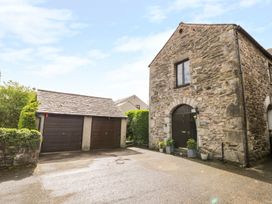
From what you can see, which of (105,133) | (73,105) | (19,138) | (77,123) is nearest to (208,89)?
(105,133)

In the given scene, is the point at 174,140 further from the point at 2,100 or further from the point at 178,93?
the point at 2,100

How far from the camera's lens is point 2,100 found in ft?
40.6

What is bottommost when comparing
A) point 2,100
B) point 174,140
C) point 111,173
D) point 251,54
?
point 111,173

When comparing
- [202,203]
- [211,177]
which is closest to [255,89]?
[211,177]

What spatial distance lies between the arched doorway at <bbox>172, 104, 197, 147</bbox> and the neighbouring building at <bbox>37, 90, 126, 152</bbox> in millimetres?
4382

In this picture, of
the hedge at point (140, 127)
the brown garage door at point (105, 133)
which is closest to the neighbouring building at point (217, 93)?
the hedge at point (140, 127)

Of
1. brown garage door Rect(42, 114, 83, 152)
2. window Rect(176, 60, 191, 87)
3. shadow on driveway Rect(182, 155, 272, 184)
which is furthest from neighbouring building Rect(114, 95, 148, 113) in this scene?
shadow on driveway Rect(182, 155, 272, 184)

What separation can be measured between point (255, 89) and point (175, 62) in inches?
183

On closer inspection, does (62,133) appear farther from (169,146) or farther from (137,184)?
(137,184)

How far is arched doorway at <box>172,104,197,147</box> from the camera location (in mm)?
8766

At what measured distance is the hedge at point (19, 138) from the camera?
18.4 feet

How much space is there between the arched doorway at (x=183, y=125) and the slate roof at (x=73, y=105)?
177 inches

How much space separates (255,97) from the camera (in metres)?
7.77

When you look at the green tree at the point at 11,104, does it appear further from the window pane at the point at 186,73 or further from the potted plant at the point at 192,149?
the potted plant at the point at 192,149
